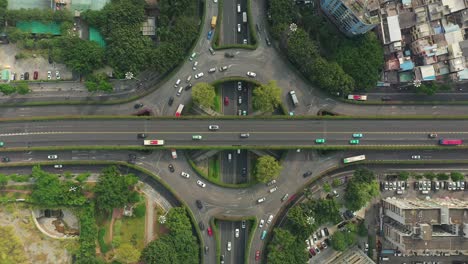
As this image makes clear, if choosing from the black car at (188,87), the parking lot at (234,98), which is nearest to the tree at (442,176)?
the parking lot at (234,98)

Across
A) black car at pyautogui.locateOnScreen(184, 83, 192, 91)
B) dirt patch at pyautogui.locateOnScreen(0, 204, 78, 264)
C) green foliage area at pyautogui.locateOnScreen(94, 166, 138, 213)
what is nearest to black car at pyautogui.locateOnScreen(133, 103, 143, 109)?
black car at pyautogui.locateOnScreen(184, 83, 192, 91)

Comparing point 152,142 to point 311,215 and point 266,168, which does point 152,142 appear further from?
point 311,215

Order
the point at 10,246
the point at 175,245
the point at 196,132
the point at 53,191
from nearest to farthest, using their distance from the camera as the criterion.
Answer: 1. the point at 53,191
2. the point at 175,245
3. the point at 196,132
4. the point at 10,246

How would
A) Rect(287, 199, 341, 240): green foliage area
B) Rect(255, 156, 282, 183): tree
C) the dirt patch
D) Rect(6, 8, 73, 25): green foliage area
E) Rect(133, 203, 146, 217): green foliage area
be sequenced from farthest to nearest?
the dirt patch → Rect(133, 203, 146, 217): green foliage area → Rect(6, 8, 73, 25): green foliage area → Rect(287, 199, 341, 240): green foliage area → Rect(255, 156, 282, 183): tree

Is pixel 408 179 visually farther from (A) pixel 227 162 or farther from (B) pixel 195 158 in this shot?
(B) pixel 195 158

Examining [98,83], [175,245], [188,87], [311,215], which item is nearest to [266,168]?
[311,215]

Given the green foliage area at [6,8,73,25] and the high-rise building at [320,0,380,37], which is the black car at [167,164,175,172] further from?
the high-rise building at [320,0,380,37]
